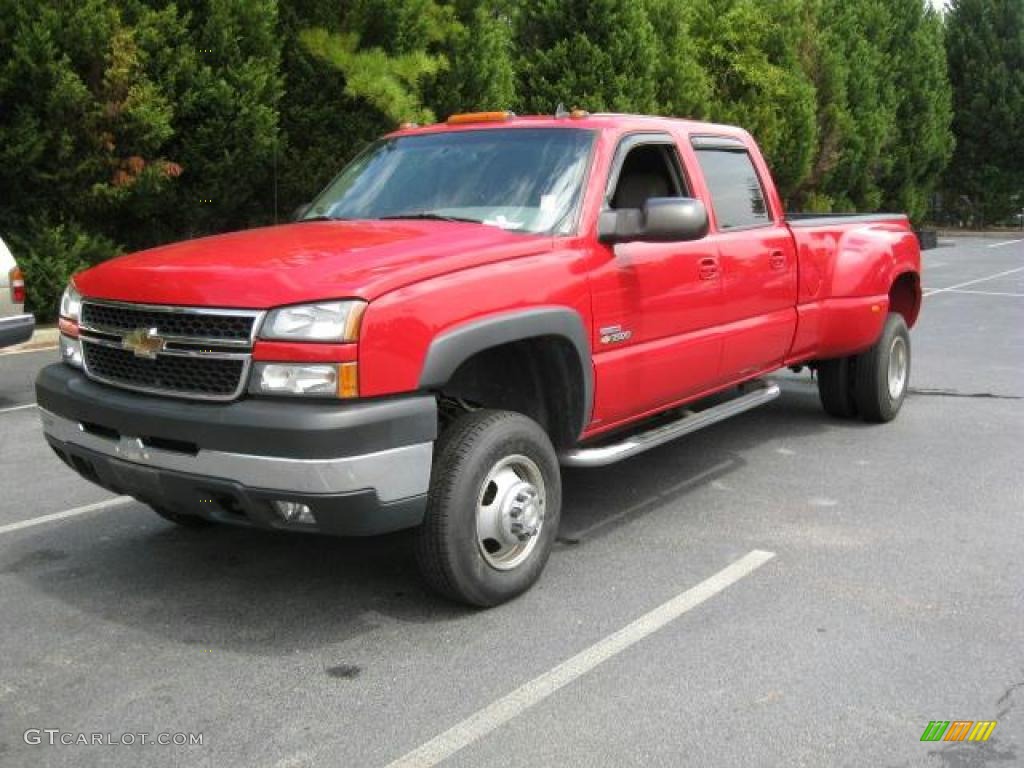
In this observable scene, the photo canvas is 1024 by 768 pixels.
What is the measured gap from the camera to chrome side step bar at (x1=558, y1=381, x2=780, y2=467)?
4680mm

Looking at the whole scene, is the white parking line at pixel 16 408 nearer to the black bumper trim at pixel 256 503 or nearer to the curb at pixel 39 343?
the curb at pixel 39 343

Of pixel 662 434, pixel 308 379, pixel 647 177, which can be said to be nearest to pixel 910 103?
pixel 647 177

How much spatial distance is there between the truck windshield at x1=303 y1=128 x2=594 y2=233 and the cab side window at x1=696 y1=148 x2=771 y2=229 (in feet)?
3.51

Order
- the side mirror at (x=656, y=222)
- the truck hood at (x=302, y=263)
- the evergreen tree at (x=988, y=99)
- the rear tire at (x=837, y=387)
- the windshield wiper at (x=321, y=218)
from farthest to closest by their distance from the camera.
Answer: the evergreen tree at (x=988, y=99) < the rear tire at (x=837, y=387) < the windshield wiper at (x=321, y=218) < the side mirror at (x=656, y=222) < the truck hood at (x=302, y=263)

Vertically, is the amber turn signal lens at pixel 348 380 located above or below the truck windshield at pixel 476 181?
below

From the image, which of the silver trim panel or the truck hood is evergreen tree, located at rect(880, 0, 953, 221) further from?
the silver trim panel

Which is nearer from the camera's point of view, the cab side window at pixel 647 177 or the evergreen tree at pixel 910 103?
the cab side window at pixel 647 177

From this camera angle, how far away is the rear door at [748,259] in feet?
18.5

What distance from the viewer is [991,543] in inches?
196

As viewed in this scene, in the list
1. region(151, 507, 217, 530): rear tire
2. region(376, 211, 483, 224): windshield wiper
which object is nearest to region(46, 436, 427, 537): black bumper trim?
region(151, 507, 217, 530): rear tire

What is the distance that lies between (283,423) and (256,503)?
1.07 feet

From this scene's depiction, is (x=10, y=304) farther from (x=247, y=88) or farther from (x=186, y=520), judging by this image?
(x=247, y=88)

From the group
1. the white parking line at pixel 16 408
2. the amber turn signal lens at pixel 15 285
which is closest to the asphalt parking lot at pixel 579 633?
the white parking line at pixel 16 408

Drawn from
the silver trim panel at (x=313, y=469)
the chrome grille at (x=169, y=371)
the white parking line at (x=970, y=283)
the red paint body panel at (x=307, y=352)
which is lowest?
the white parking line at (x=970, y=283)
